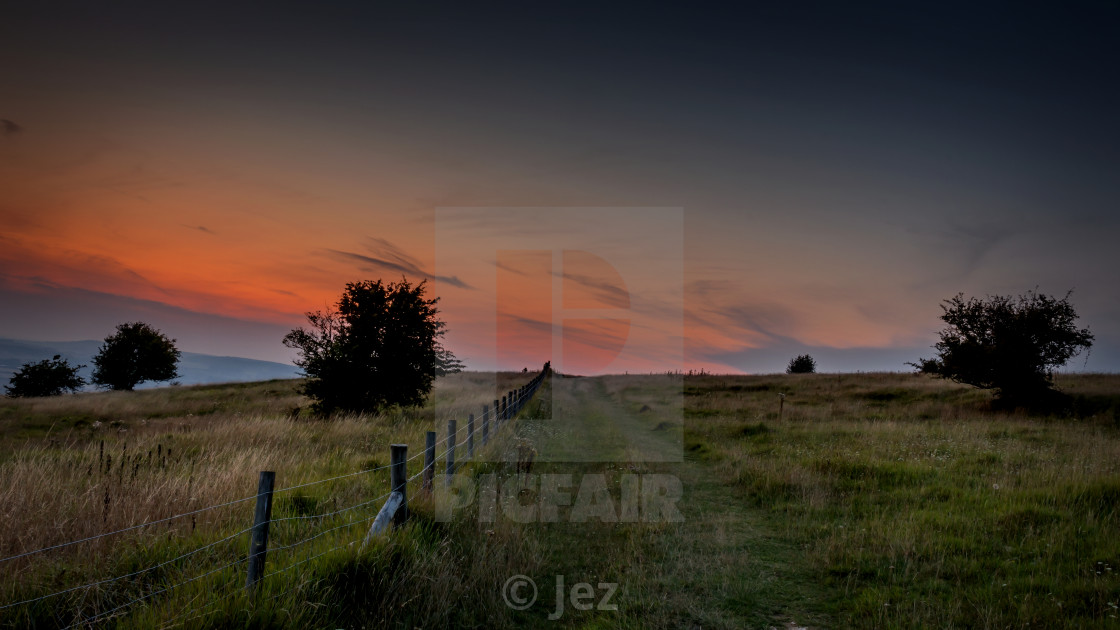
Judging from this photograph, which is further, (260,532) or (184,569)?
(184,569)

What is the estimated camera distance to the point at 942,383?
31016 mm

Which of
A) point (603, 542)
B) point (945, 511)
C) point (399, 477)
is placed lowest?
point (603, 542)

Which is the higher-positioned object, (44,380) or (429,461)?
(429,461)

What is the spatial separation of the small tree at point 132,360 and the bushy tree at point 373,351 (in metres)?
40.0

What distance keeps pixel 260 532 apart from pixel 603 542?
468cm

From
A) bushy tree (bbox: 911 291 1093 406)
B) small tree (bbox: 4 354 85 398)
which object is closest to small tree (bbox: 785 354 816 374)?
bushy tree (bbox: 911 291 1093 406)

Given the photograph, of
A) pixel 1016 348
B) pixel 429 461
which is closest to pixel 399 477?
pixel 429 461

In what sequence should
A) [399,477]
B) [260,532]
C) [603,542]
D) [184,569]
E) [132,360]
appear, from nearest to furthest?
1. [260,532]
2. [184,569]
3. [399,477]
4. [603,542]
5. [132,360]

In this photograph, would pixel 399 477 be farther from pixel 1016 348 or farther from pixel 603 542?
pixel 1016 348

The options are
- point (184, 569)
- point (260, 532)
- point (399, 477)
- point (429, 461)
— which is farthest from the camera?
point (429, 461)

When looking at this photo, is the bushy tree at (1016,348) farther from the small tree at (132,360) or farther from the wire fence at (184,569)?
the small tree at (132,360)

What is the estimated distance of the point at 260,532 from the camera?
4.67 metres

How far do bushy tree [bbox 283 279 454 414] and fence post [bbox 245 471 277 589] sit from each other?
56.5 ft

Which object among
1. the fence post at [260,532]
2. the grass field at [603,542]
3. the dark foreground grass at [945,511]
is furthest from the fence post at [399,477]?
the dark foreground grass at [945,511]
